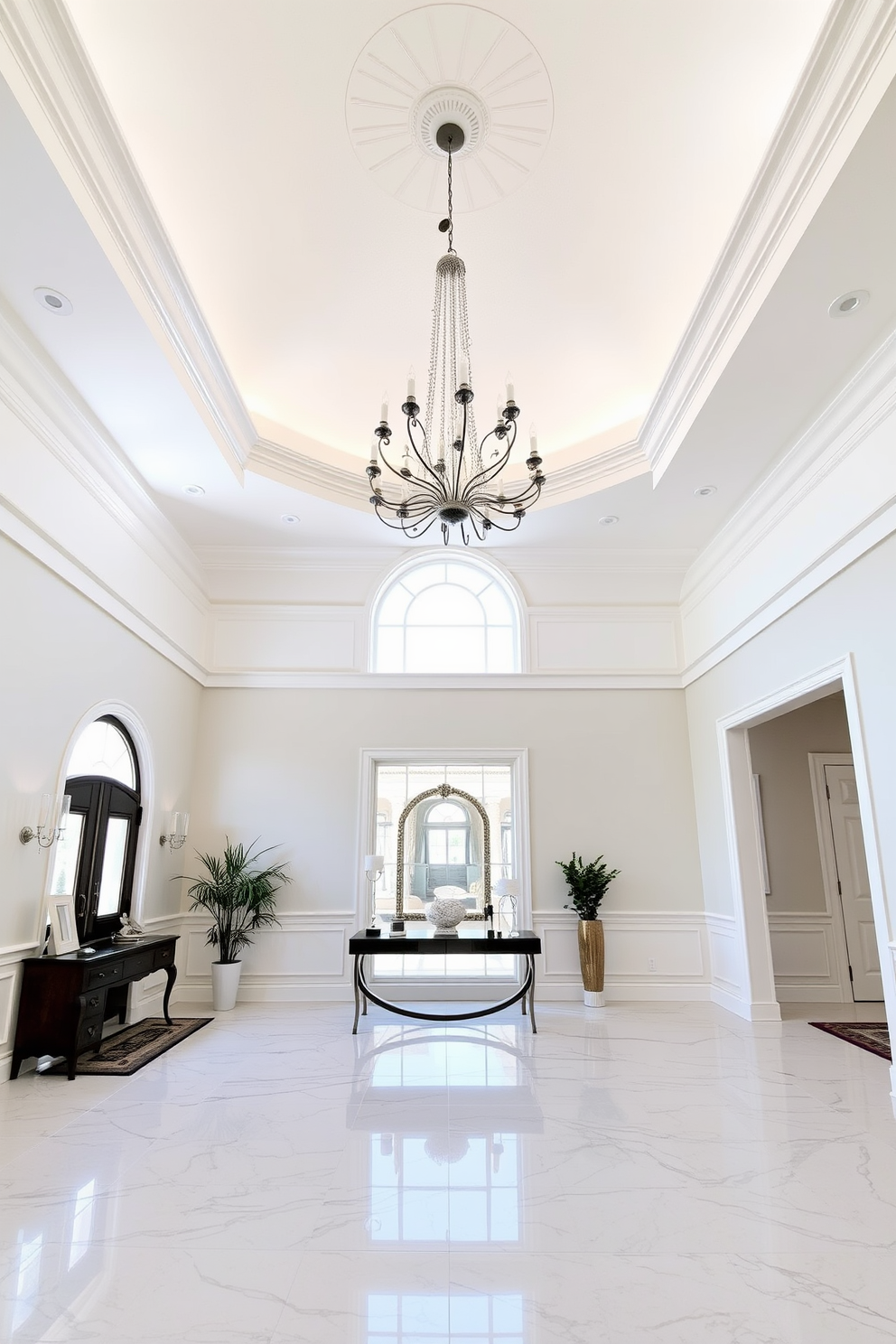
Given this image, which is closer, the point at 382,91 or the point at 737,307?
the point at 382,91

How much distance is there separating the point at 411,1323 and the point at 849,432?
16.0 ft

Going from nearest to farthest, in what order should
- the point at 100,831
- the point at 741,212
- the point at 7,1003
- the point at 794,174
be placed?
the point at 794,174 < the point at 741,212 < the point at 7,1003 < the point at 100,831

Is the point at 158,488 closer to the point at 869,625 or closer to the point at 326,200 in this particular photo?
the point at 326,200

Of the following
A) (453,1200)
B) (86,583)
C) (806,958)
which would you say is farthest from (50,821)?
(806,958)

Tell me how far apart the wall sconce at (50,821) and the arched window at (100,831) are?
19 cm

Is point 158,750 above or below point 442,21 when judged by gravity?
below

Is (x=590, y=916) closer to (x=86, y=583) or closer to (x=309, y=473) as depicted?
(x=309, y=473)

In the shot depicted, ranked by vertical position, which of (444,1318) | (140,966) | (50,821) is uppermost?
(50,821)

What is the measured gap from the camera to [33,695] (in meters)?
4.47

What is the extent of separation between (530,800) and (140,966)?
3.67 meters

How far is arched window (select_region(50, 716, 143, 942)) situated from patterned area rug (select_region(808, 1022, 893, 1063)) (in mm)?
5534

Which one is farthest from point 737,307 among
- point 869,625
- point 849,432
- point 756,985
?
point 756,985

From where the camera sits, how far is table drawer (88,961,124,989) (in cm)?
455

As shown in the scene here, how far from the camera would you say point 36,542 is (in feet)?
14.6
